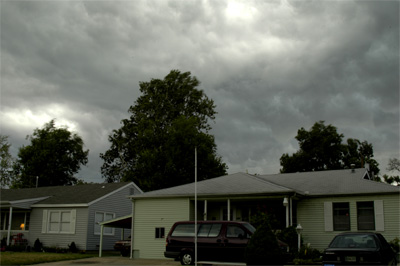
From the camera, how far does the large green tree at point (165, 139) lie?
141 ft

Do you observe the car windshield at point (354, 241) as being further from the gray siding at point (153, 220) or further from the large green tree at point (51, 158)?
the large green tree at point (51, 158)

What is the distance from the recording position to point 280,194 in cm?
2078

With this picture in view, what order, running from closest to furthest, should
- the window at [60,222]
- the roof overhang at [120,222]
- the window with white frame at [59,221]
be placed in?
the roof overhang at [120,222] → the window with white frame at [59,221] → the window at [60,222]

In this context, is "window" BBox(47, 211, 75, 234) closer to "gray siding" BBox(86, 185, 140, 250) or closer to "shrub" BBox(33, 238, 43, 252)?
"shrub" BBox(33, 238, 43, 252)

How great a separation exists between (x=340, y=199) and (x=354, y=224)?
51.9 inches

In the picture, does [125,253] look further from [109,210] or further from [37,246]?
[37,246]

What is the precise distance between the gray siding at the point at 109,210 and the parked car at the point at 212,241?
41.2 ft

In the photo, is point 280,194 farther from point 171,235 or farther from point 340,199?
point 171,235

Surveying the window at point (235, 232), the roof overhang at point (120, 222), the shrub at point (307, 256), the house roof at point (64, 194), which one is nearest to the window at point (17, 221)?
the house roof at point (64, 194)

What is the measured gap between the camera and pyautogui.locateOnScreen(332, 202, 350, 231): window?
21.2m

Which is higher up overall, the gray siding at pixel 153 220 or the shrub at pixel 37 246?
the gray siding at pixel 153 220

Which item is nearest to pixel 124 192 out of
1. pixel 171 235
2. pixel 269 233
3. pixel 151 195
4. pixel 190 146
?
pixel 151 195

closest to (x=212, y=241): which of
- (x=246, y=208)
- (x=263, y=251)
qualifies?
(x=263, y=251)

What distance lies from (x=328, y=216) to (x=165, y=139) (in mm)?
25349
